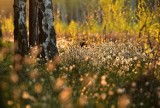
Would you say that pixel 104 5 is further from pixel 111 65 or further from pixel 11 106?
pixel 11 106

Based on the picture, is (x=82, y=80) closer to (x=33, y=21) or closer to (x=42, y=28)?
(x=42, y=28)

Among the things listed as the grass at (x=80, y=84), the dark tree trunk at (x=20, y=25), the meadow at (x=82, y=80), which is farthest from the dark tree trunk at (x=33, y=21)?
the grass at (x=80, y=84)

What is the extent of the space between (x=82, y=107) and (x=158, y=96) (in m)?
1.59

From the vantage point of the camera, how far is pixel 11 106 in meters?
6.77

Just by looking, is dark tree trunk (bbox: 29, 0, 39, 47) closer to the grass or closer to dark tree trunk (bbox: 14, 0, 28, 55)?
dark tree trunk (bbox: 14, 0, 28, 55)

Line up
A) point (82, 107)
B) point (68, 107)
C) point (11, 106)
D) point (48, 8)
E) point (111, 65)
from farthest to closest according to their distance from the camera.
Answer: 1. point (48, 8)
2. point (111, 65)
3. point (11, 106)
4. point (82, 107)
5. point (68, 107)

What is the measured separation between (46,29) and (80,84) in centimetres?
427

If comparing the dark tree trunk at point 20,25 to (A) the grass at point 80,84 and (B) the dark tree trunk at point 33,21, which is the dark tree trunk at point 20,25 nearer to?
(A) the grass at point 80,84

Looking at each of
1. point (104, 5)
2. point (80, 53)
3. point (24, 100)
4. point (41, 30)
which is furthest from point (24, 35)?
point (104, 5)

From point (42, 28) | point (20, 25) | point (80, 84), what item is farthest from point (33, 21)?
point (80, 84)

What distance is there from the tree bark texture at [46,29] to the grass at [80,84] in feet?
1.62

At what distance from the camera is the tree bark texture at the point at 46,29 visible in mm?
13094

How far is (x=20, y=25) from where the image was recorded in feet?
45.4

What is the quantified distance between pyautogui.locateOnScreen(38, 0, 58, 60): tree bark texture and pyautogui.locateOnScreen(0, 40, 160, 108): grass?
49 cm
